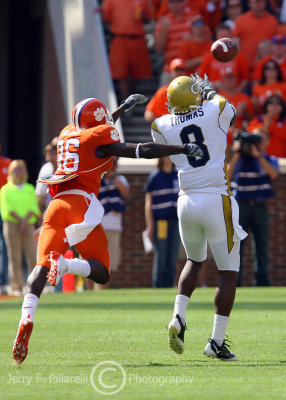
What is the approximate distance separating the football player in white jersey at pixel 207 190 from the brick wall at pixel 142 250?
9.45 m

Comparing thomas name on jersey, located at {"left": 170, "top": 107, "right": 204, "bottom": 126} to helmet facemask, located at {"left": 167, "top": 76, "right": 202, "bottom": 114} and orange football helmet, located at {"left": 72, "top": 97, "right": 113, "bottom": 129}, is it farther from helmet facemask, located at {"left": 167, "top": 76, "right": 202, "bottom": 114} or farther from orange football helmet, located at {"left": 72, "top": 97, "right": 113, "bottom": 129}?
orange football helmet, located at {"left": 72, "top": 97, "right": 113, "bottom": 129}

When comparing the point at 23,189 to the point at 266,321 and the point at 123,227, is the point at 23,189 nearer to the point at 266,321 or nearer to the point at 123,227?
the point at 123,227

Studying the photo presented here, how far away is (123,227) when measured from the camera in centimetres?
1800

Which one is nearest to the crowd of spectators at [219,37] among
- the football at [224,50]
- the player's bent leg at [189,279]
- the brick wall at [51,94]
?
the brick wall at [51,94]

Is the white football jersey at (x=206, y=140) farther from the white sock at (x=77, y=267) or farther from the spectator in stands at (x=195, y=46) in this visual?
the spectator in stands at (x=195, y=46)

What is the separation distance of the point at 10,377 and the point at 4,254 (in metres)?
9.81

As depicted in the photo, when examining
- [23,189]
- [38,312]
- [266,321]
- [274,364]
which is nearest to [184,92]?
[274,364]

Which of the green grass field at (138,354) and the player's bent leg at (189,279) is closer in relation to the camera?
the green grass field at (138,354)

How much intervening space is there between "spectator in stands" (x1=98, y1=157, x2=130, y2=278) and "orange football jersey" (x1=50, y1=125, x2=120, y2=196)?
24.9 feet

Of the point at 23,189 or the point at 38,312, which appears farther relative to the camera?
the point at 23,189

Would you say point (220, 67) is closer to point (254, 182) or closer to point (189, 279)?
point (254, 182)

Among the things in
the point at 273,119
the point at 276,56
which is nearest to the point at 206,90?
the point at 273,119

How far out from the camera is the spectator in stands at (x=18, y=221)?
16172mm

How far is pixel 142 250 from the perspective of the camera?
17922 mm
